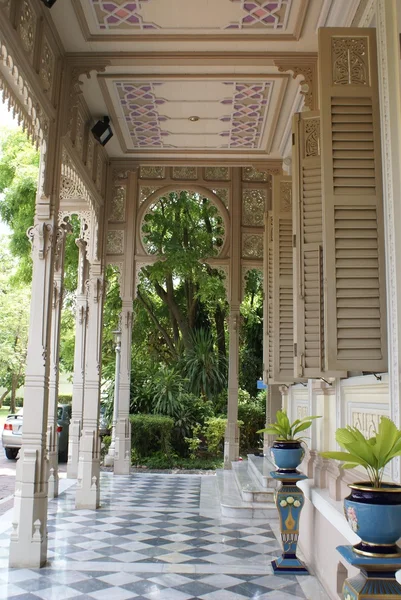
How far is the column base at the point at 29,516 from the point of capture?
459cm

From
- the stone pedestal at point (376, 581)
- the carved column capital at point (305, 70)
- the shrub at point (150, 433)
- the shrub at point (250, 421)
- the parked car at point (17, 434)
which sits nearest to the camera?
the stone pedestal at point (376, 581)

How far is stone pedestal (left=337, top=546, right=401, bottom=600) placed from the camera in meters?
1.85

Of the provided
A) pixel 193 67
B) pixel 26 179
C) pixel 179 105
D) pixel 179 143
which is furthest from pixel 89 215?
pixel 26 179

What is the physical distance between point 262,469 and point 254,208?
4361 millimetres

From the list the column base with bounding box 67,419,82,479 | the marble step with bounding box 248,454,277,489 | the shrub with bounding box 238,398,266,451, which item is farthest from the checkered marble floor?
the shrub with bounding box 238,398,266,451

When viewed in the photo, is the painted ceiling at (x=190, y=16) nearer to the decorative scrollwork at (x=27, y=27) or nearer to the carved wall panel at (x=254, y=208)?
the decorative scrollwork at (x=27, y=27)

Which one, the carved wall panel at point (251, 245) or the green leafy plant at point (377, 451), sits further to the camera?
the carved wall panel at point (251, 245)

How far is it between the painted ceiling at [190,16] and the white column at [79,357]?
372cm

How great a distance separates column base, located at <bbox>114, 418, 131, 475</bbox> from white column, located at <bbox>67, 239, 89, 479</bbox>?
0.69 m

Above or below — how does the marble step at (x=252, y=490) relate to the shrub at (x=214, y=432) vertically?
below

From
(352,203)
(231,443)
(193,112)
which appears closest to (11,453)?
(231,443)

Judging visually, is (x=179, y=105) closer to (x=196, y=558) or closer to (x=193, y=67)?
(x=193, y=67)

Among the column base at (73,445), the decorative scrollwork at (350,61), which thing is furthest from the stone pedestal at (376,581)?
the column base at (73,445)

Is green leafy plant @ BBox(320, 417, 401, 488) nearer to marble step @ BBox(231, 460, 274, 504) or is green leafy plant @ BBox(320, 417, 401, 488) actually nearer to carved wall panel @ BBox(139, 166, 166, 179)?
marble step @ BBox(231, 460, 274, 504)
